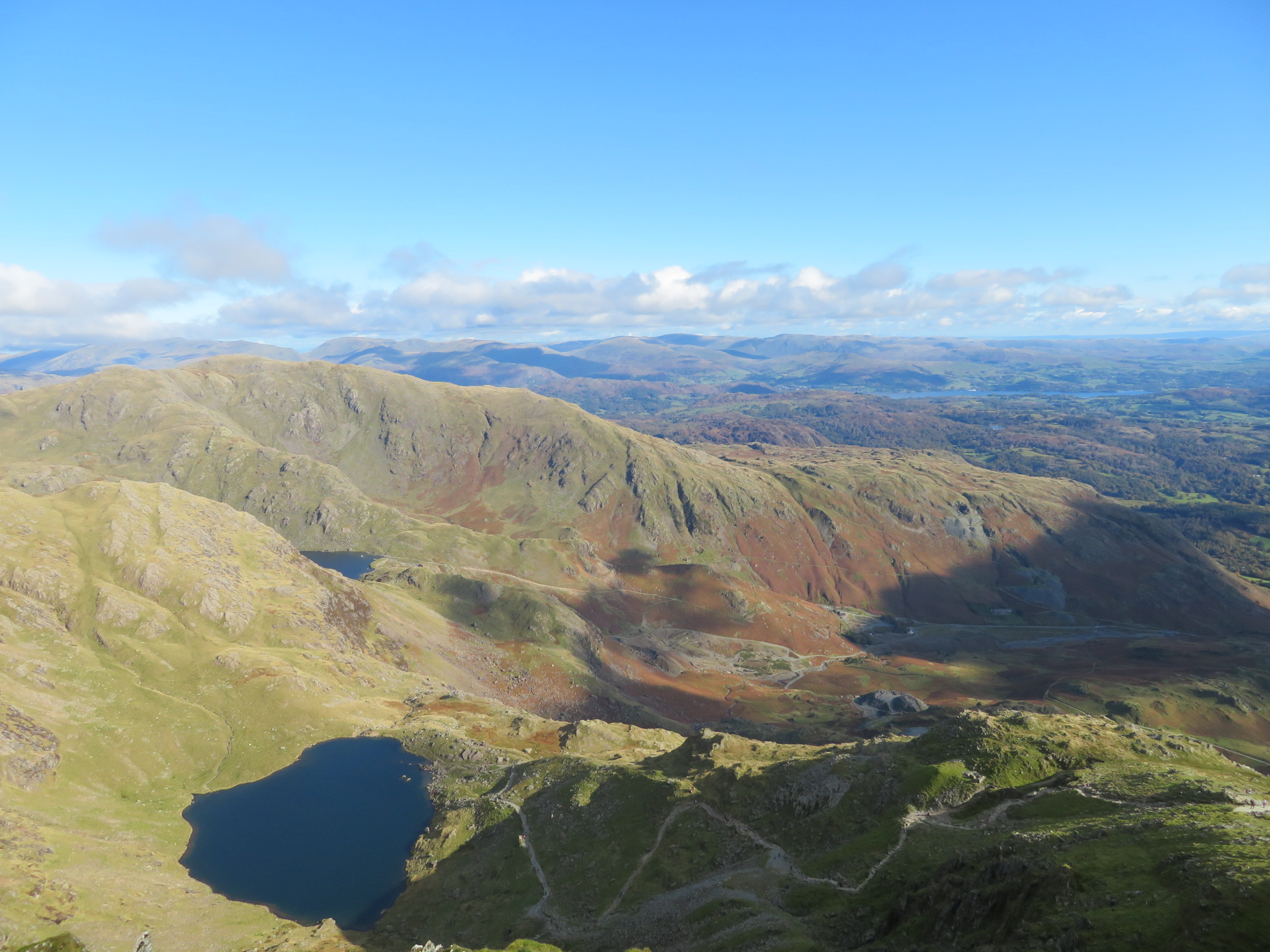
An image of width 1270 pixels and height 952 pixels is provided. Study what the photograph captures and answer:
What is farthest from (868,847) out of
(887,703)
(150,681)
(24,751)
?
(887,703)

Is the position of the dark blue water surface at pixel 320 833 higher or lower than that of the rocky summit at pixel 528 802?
lower

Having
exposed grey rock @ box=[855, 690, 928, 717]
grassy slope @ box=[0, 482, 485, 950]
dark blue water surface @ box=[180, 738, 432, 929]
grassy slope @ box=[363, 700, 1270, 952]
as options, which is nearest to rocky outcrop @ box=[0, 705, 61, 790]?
grassy slope @ box=[0, 482, 485, 950]

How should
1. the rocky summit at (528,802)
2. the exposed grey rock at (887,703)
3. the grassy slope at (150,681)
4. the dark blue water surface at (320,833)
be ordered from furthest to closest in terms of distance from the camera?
the exposed grey rock at (887,703) < the dark blue water surface at (320,833) < the grassy slope at (150,681) < the rocky summit at (528,802)

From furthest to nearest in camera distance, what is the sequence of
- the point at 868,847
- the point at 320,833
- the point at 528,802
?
the point at 528,802 → the point at 320,833 → the point at 868,847

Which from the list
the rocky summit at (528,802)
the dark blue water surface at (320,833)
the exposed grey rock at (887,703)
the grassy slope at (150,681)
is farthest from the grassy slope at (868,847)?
the exposed grey rock at (887,703)

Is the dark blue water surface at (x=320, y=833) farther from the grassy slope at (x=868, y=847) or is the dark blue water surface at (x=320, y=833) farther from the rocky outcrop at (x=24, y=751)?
the rocky outcrop at (x=24, y=751)

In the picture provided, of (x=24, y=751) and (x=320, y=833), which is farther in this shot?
(x=320, y=833)

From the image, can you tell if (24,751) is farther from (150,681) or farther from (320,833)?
(320,833)

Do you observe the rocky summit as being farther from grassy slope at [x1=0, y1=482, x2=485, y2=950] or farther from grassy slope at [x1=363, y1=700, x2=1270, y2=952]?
grassy slope at [x1=0, y1=482, x2=485, y2=950]
